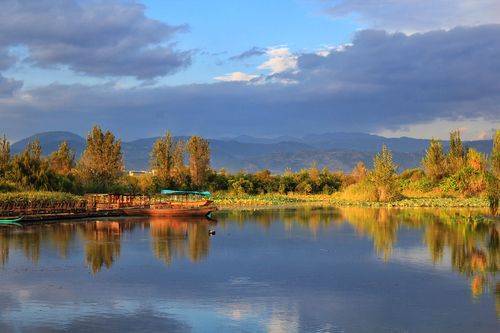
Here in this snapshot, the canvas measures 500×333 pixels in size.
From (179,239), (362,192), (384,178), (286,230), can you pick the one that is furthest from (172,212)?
(362,192)

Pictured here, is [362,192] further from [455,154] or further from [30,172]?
[30,172]

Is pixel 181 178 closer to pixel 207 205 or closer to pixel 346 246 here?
pixel 207 205

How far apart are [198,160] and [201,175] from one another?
5.64 ft

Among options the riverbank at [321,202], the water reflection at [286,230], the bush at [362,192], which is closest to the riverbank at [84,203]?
the riverbank at [321,202]

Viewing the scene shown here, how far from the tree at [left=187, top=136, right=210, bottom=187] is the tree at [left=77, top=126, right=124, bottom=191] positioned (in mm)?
10991

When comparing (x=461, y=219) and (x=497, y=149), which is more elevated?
(x=497, y=149)

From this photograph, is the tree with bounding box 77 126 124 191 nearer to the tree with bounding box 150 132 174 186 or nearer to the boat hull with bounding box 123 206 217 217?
the tree with bounding box 150 132 174 186

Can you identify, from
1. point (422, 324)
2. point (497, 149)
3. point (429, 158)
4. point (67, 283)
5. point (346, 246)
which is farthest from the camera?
point (429, 158)

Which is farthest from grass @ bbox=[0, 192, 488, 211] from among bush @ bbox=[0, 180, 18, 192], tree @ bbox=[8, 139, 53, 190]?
tree @ bbox=[8, 139, 53, 190]

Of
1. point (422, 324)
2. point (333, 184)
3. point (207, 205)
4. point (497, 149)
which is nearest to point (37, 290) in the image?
point (422, 324)

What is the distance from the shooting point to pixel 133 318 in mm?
13578

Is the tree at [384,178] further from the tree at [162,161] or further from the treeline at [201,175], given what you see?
the tree at [162,161]

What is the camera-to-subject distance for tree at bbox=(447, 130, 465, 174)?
6838 cm

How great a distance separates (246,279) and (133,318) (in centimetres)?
549
